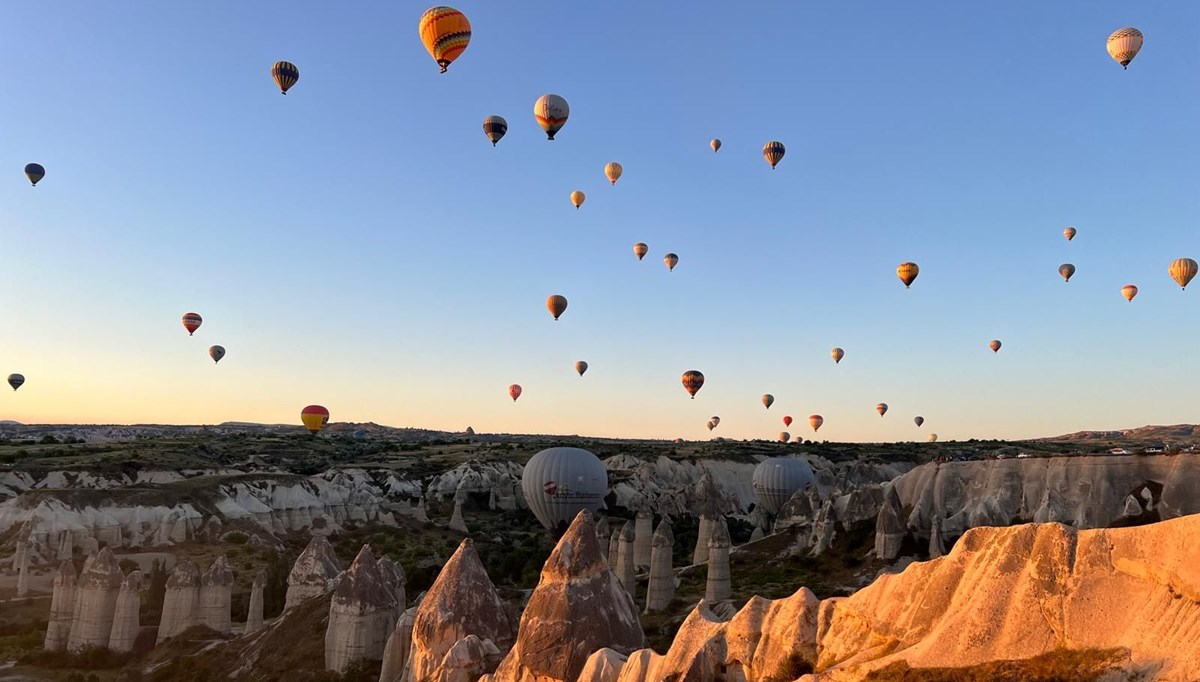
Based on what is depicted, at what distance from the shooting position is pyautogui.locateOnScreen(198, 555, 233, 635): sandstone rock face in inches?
1682

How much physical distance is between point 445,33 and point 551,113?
13.3m

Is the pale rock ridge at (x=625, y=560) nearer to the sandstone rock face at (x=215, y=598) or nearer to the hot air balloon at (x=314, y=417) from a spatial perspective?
the sandstone rock face at (x=215, y=598)

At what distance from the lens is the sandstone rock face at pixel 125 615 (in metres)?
41.8

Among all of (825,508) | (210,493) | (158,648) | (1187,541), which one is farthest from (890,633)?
(210,493)

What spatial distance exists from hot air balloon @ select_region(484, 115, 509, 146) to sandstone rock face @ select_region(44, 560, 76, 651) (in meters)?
43.8

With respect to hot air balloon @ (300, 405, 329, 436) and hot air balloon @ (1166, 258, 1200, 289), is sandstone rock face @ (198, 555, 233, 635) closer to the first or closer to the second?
hot air balloon @ (300, 405, 329, 436)

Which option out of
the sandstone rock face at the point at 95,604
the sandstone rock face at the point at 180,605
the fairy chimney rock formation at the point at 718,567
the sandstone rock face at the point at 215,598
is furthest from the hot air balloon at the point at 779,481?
the sandstone rock face at the point at 95,604

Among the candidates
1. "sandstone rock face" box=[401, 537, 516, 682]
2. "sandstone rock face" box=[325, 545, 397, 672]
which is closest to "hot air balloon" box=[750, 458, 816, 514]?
"sandstone rock face" box=[325, 545, 397, 672]

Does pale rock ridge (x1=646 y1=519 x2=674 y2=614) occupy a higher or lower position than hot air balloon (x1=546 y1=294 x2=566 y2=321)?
lower

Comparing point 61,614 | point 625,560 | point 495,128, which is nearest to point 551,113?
point 495,128

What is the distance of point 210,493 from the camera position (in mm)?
72688

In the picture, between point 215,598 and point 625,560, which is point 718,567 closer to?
point 625,560

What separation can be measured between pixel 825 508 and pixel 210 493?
5375 cm

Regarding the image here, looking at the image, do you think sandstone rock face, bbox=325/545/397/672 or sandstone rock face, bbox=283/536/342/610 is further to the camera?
sandstone rock face, bbox=283/536/342/610
